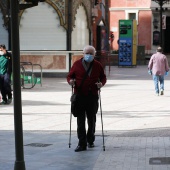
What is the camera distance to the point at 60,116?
16766 mm

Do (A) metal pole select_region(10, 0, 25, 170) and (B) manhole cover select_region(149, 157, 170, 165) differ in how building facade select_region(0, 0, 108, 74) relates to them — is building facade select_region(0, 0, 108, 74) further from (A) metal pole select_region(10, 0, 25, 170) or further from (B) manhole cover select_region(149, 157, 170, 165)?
(A) metal pole select_region(10, 0, 25, 170)

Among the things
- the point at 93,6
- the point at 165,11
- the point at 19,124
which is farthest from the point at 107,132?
the point at 165,11

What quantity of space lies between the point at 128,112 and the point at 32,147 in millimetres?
6145

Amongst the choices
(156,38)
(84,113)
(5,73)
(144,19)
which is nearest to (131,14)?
(144,19)

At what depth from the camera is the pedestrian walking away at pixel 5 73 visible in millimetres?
19734

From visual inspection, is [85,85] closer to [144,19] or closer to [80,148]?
[80,148]

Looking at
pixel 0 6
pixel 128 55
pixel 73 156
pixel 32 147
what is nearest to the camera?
pixel 73 156

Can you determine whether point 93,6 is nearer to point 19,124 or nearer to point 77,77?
point 77,77

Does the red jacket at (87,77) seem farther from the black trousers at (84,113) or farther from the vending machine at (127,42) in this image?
the vending machine at (127,42)

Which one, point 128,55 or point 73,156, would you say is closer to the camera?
point 73,156

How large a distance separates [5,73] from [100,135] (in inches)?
283

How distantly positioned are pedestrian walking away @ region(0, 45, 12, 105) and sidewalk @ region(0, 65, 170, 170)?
606 millimetres

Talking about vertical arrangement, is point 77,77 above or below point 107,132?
above

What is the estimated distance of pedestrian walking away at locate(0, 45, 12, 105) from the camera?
19.7 metres
